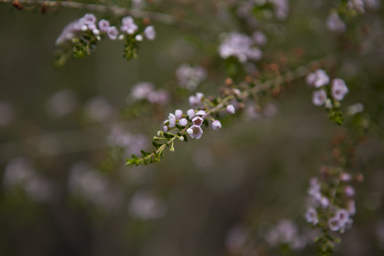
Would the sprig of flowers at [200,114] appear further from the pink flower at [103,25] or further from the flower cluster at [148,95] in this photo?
the pink flower at [103,25]

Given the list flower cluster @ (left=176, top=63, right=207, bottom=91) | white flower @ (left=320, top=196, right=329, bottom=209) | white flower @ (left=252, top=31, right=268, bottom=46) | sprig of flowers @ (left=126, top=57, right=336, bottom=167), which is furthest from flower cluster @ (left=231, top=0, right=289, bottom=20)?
white flower @ (left=320, top=196, right=329, bottom=209)

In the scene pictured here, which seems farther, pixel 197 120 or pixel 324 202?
pixel 324 202

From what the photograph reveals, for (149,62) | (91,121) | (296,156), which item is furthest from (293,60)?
(149,62)

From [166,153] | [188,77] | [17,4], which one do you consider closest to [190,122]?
[188,77]

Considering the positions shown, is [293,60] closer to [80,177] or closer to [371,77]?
A: [371,77]

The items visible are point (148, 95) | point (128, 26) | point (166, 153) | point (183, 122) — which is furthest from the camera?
point (166, 153)

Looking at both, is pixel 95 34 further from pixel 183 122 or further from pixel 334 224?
pixel 334 224

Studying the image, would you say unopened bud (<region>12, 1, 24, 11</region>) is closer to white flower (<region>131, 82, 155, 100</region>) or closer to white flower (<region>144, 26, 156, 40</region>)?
white flower (<region>144, 26, 156, 40</region>)
